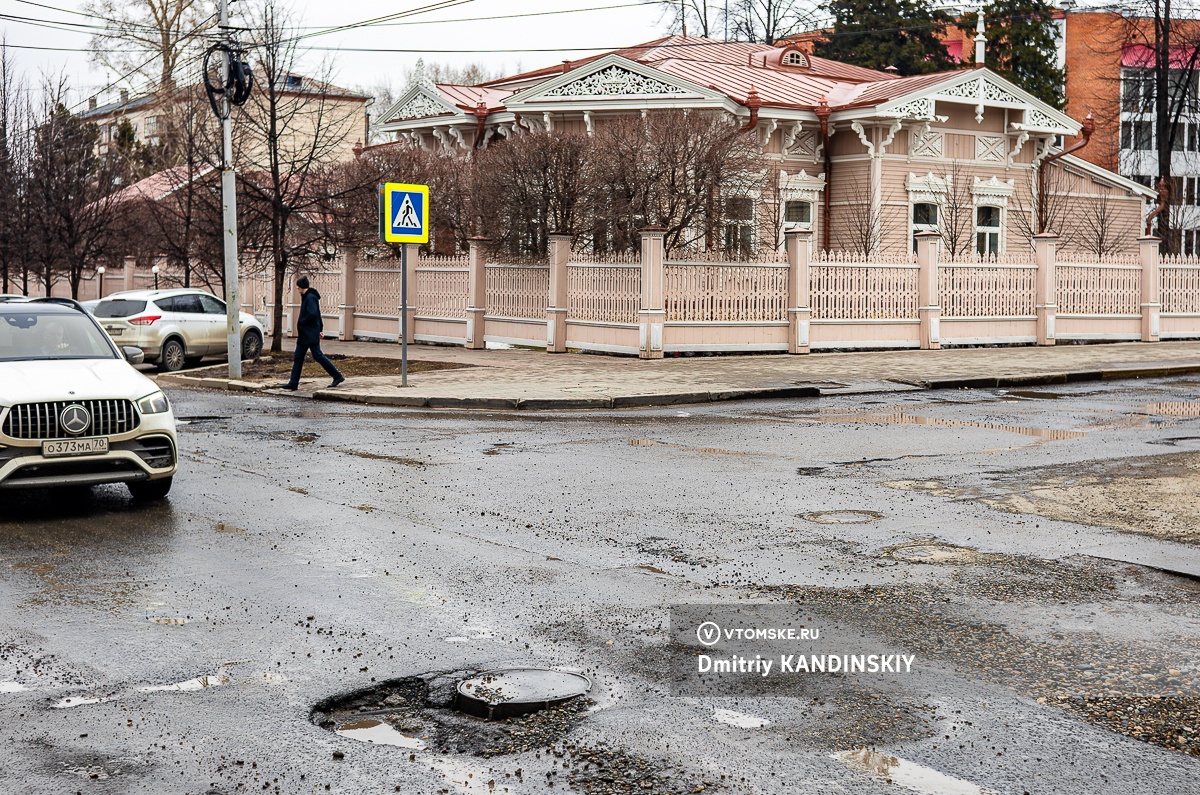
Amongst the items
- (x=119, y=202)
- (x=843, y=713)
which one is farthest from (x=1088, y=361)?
(x=119, y=202)

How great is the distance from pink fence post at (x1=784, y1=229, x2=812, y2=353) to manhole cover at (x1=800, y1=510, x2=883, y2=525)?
1567 centimetres

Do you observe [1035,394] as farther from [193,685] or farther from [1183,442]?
[193,685]

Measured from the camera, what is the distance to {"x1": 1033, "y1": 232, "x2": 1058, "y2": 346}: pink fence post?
90.9 feet

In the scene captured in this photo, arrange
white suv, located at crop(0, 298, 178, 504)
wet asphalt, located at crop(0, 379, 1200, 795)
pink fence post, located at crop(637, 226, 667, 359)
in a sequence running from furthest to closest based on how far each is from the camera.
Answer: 1. pink fence post, located at crop(637, 226, 667, 359)
2. white suv, located at crop(0, 298, 178, 504)
3. wet asphalt, located at crop(0, 379, 1200, 795)

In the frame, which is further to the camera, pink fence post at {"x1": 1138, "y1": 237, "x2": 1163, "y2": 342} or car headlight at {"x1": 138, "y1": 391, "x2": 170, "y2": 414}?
pink fence post at {"x1": 1138, "y1": 237, "x2": 1163, "y2": 342}

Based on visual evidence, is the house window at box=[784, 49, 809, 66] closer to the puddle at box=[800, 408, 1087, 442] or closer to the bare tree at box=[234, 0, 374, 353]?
the bare tree at box=[234, 0, 374, 353]

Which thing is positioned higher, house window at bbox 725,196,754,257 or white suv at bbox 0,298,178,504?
house window at bbox 725,196,754,257

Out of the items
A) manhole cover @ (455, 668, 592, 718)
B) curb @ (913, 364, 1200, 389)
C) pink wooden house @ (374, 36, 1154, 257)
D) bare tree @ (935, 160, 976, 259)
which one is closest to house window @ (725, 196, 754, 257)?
pink wooden house @ (374, 36, 1154, 257)

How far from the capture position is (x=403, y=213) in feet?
64.1

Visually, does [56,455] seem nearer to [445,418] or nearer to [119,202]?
[445,418]

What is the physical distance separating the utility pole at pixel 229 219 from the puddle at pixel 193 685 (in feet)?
59.2

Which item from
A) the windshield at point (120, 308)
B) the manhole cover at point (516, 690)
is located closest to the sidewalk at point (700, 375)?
the windshield at point (120, 308)

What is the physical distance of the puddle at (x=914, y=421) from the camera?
555 inches

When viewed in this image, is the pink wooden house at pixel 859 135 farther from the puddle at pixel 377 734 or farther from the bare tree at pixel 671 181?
the puddle at pixel 377 734
